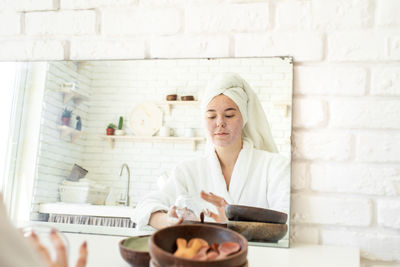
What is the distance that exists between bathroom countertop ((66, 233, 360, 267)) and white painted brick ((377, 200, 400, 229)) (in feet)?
0.40

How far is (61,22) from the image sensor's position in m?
1.37

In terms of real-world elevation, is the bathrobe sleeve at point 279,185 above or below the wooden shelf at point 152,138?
below

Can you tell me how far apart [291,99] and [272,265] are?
51 centimetres

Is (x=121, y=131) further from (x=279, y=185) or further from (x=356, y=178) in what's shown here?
(x=356, y=178)

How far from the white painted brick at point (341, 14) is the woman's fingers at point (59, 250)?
0.97 metres

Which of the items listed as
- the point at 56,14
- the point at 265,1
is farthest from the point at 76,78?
the point at 265,1

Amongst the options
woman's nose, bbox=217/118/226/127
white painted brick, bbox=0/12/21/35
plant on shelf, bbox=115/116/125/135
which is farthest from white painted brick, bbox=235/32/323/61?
white painted brick, bbox=0/12/21/35

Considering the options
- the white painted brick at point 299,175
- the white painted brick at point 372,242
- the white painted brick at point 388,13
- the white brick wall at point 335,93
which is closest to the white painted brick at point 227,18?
the white brick wall at point 335,93

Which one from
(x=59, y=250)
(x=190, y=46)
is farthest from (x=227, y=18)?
(x=59, y=250)

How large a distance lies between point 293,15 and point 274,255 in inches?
28.5

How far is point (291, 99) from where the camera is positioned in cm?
117

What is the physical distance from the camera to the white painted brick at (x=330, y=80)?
1165 millimetres

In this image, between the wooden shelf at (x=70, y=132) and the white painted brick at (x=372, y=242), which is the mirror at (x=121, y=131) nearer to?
the wooden shelf at (x=70, y=132)

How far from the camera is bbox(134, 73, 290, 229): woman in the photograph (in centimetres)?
116
